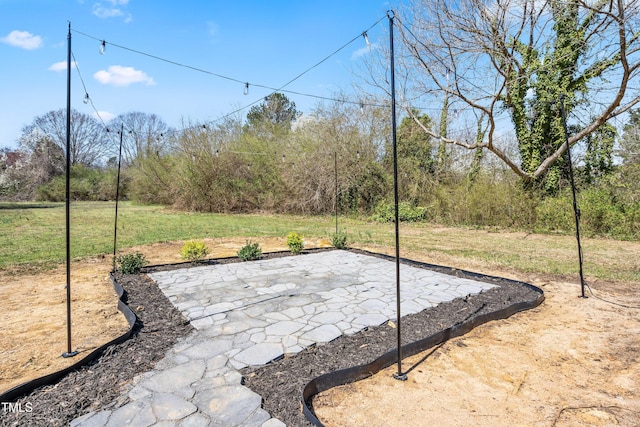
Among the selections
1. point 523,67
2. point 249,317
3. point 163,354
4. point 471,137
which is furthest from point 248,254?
point 471,137

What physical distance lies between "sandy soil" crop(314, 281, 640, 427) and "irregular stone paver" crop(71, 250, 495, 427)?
1.79ft

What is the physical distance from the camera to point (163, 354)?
Answer: 87.4 inches

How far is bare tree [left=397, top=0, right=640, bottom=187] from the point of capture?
7316 millimetres

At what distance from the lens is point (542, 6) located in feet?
23.9

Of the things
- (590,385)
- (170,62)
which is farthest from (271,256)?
(590,385)

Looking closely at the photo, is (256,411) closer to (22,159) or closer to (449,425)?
(449,425)

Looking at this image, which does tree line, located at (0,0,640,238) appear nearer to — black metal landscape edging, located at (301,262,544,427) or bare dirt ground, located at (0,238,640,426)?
bare dirt ground, located at (0,238,640,426)

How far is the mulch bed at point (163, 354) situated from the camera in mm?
1670

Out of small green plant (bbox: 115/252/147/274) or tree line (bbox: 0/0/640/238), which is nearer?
small green plant (bbox: 115/252/147/274)

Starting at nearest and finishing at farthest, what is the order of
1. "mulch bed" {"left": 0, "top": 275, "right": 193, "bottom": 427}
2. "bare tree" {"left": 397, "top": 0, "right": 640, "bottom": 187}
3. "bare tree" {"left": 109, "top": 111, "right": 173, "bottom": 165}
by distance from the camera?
"mulch bed" {"left": 0, "top": 275, "right": 193, "bottom": 427} < "bare tree" {"left": 397, "top": 0, "right": 640, "bottom": 187} < "bare tree" {"left": 109, "top": 111, "right": 173, "bottom": 165}

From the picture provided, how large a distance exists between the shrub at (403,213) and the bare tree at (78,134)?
21.3m

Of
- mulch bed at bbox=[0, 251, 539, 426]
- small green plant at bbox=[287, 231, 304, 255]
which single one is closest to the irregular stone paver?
mulch bed at bbox=[0, 251, 539, 426]

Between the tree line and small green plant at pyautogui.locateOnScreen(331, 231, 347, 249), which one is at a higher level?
the tree line

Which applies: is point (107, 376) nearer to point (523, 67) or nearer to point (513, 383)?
point (513, 383)
